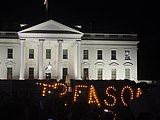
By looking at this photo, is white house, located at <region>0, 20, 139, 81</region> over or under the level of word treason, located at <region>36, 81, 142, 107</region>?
over

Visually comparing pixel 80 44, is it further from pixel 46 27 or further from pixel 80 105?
pixel 80 105

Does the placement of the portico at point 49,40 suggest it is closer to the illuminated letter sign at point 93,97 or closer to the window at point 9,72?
the window at point 9,72

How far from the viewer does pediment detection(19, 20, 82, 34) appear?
48750mm

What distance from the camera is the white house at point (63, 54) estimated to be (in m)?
49.1

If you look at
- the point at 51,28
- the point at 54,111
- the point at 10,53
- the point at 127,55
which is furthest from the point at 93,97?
the point at 127,55

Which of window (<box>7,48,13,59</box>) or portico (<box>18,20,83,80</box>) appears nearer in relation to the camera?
portico (<box>18,20,83,80</box>)

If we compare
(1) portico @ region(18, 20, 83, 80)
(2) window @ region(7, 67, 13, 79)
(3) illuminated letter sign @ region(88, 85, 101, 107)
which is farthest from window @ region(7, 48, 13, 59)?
(3) illuminated letter sign @ region(88, 85, 101, 107)

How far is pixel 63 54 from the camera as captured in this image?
52.2 meters

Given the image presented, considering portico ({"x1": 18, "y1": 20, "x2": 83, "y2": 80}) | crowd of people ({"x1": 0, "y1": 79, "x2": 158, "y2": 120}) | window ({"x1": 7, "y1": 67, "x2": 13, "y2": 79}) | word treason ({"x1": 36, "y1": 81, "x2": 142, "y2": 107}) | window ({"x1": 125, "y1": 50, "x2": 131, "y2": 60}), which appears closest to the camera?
crowd of people ({"x1": 0, "y1": 79, "x2": 158, "y2": 120})

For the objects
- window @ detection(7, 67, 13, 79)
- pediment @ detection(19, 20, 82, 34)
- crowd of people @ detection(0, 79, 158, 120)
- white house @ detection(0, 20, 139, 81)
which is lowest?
crowd of people @ detection(0, 79, 158, 120)

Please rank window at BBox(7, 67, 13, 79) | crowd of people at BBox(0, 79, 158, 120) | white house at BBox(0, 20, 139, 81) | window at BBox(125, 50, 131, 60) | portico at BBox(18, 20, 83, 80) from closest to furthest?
crowd of people at BBox(0, 79, 158, 120) < portico at BBox(18, 20, 83, 80) < white house at BBox(0, 20, 139, 81) < window at BBox(7, 67, 13, 79) < window at BBox(125, 50, 131, 60)

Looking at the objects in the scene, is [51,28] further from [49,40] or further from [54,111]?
[54,111]

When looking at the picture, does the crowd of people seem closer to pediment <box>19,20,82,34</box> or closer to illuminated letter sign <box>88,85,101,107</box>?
illuminated letter sign <box>88,85,101,107</box>

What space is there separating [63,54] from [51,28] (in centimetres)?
473
